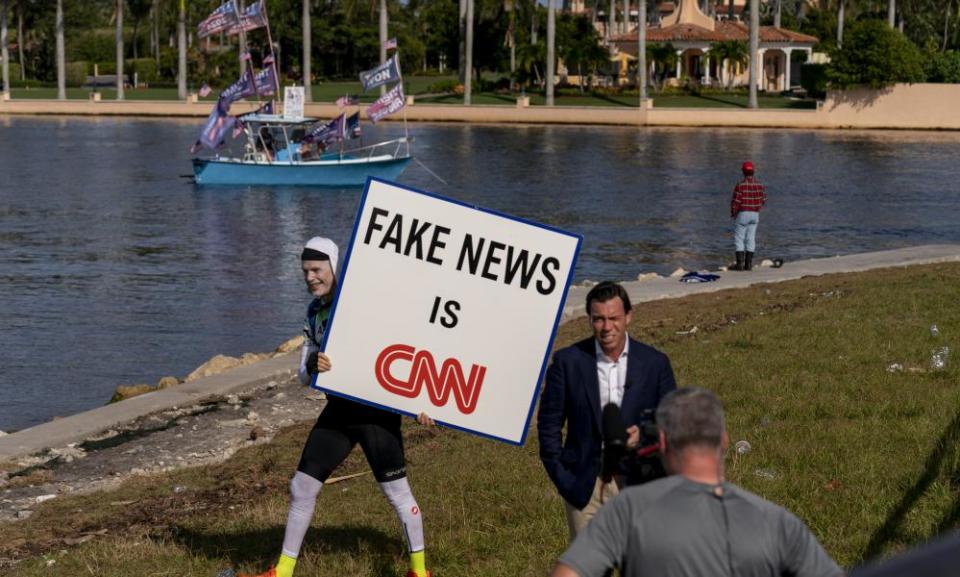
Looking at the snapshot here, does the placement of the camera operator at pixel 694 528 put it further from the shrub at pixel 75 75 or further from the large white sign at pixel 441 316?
the shrub at pixel 75 75

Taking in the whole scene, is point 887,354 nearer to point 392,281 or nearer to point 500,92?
point 392,281

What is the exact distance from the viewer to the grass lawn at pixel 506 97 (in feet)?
311

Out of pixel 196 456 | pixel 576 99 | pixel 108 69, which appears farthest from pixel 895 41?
pixel 196 456

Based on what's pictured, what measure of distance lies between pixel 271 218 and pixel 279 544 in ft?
122

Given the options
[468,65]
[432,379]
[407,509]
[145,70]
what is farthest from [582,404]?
[145,70]

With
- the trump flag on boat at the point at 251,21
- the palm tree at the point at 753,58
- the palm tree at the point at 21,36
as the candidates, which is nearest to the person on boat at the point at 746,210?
the trump flag on boat at the point at 251,21

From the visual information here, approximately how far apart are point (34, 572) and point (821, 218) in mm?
38660

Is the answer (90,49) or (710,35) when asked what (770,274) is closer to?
(710,35)

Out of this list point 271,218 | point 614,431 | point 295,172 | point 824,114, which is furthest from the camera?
point 824,114

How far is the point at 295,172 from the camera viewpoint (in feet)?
178

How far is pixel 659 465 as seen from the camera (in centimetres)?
568

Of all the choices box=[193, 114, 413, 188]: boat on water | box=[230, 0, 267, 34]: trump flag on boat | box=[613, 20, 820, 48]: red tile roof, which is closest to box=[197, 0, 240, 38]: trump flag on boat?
box=[230, 0, 267, 34]: trump flag on boat

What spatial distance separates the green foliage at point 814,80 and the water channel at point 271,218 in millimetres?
8912

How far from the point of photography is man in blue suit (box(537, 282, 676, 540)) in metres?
6.27
